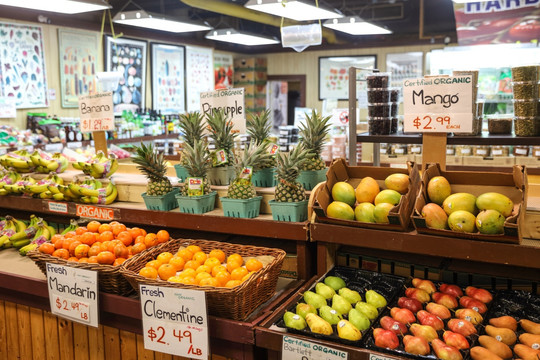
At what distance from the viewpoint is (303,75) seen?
1191cm

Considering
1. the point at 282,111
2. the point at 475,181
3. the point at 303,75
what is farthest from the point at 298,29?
the point at 282,111

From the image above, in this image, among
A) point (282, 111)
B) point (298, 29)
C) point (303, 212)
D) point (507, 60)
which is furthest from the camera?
point (282, 111)

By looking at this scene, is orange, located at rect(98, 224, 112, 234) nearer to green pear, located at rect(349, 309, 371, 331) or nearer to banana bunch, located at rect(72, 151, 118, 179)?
banana bunch, located at rect(72, 151, 118, 179)

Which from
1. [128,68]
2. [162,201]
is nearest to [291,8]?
[162,201]

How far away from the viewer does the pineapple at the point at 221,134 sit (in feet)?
9.61

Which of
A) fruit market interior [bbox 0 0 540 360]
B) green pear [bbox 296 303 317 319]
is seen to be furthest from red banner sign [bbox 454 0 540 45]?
green pear [bbox 296 303 317 319]

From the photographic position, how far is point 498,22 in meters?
6.34

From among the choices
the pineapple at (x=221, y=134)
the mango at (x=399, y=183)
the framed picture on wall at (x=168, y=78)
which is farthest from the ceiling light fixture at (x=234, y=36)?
the mango at (x=399, y=183)

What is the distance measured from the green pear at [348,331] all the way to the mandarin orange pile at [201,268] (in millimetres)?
459

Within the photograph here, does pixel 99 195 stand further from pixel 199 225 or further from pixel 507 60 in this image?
pixel 507 60

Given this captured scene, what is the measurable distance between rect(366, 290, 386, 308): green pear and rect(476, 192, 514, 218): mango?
0.54 meters

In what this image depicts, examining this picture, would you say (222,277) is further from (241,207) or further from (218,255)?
(241,207)

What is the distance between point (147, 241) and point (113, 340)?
1.72 ft

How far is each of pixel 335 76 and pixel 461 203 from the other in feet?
31.8
